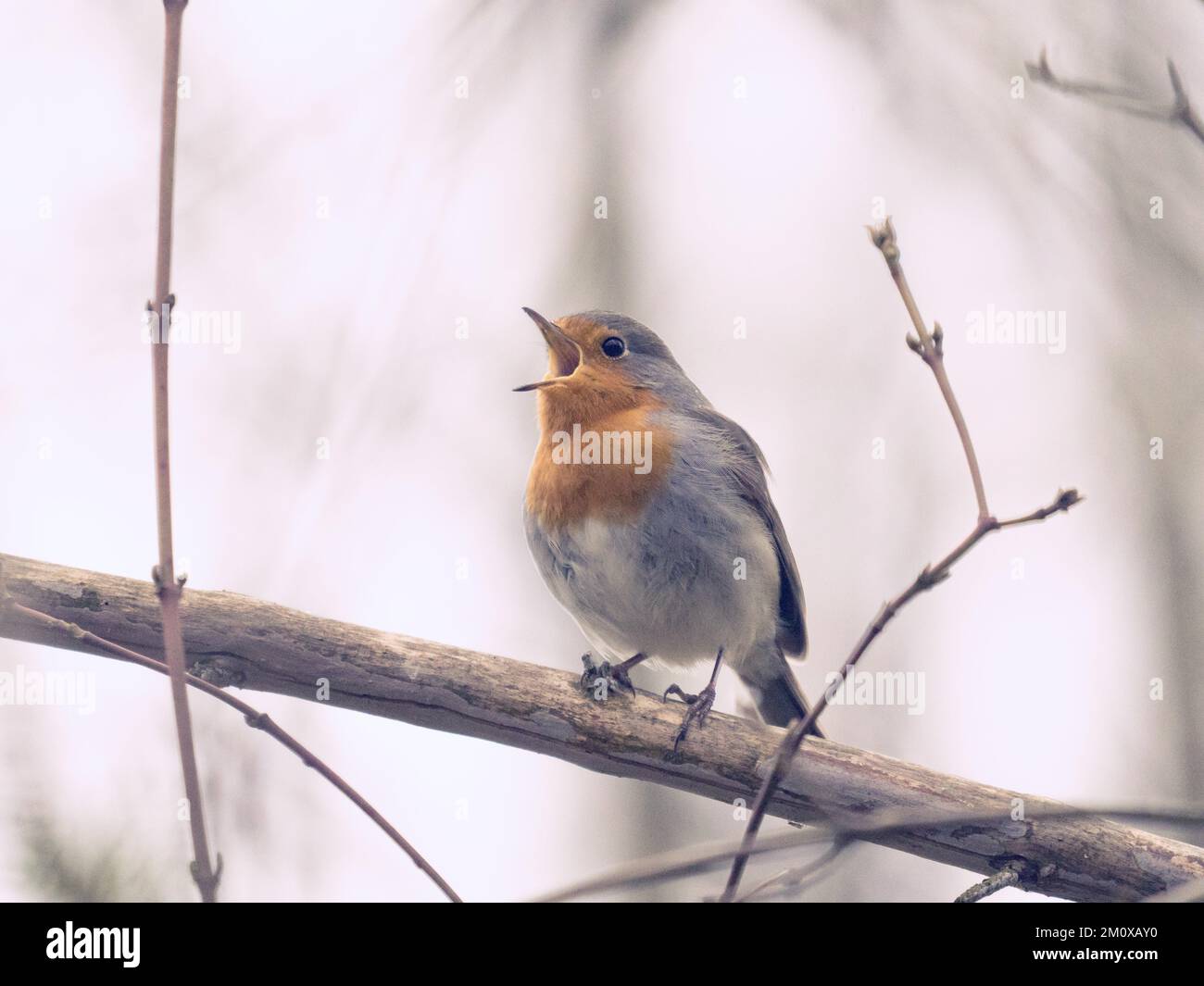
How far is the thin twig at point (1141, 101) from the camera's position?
1779 mm

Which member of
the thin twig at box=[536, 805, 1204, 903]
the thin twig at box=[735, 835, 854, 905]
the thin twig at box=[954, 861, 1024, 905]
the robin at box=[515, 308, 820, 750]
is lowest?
the thin twig at box=[954, 861, 1024, 905]

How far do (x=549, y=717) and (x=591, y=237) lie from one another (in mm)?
4748

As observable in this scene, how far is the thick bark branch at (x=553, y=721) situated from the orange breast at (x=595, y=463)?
948 mm

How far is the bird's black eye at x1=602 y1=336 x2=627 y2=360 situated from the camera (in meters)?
5.43

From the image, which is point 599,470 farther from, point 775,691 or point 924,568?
point 924,568

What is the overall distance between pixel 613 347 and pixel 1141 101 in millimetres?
3634

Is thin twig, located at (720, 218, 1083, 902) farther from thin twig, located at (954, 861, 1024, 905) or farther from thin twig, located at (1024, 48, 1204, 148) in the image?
thin twig, located at (954, 861, 1024, 905)

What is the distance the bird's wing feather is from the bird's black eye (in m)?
0.44

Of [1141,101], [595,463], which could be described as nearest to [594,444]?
[595,463]

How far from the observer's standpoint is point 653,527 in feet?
15.3

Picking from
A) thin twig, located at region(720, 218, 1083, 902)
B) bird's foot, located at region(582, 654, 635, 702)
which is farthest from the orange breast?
thin twig, located at region(720, 218, 1083, 902)

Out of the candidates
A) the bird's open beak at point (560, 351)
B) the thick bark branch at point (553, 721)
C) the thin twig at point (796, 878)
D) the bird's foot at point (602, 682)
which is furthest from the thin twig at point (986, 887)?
the bird's open beak at point (560, 351)
